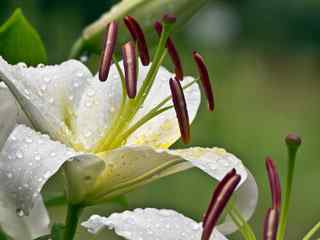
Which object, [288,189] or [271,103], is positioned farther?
[271,103]

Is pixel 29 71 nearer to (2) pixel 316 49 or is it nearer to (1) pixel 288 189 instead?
(1) pixel 288 189

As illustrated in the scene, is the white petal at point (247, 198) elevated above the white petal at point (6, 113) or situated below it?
below

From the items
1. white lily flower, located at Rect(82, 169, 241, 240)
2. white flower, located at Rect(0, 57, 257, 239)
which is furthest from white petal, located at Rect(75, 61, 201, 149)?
white lily flower, located at Rect(82, 169, 241, 240)

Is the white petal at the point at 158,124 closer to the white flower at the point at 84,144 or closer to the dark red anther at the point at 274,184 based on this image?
the white flower at the point at 84,144

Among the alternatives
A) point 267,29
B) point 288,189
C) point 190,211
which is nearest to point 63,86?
point 288,189

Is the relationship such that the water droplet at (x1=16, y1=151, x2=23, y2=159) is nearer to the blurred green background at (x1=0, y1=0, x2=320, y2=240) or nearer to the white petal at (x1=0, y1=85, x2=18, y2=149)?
the white petal at (x1=0, y1=85, x2=18, y2=149)

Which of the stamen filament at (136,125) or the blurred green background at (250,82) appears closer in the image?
the stamen filament at (136,125)

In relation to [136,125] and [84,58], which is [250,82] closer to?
[84,58]

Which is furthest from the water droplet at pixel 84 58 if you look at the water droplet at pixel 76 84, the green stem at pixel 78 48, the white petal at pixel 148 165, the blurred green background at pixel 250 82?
the blurred green background at pixel 250 82
